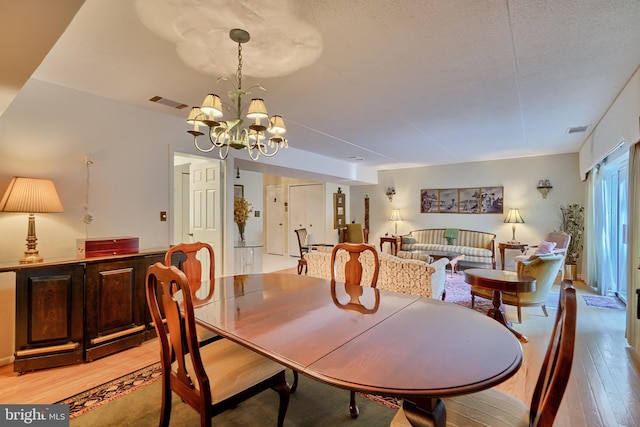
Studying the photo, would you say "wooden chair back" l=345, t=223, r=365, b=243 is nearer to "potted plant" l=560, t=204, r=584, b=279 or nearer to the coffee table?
the coffee table

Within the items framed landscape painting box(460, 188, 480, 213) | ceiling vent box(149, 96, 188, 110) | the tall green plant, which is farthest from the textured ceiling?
framed landscape painting box(460, 188, 480, 213)

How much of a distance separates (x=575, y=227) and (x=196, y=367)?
23.1 ft

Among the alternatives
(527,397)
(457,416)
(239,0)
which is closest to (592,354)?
(527,397)

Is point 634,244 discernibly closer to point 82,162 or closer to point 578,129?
point 578,129

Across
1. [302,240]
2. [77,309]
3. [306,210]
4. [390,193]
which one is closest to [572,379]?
[77,309]

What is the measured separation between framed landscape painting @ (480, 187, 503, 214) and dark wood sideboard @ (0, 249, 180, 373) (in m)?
6.72

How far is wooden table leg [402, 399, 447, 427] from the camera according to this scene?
3.18ft

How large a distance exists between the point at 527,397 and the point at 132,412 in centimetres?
261

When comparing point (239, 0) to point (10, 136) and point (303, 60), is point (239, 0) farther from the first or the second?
point (10, 136)

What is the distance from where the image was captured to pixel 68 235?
2840 mm

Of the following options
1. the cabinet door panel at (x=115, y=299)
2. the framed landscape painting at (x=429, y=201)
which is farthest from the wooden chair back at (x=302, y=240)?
the cabinet door panel at (x=115, y=299)

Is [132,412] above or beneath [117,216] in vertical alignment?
beneath

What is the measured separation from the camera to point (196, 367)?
1.27 m

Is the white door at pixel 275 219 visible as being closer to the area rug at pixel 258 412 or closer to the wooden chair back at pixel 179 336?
the area rug at pixel 258 412
